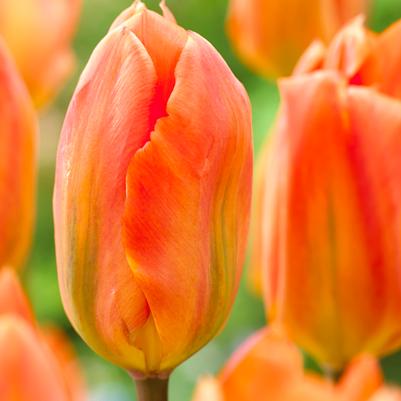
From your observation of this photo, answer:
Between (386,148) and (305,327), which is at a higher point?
(386,148)

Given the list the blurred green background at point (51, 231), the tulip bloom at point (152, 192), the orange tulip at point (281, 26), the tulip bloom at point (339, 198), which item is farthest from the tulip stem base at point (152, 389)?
the blurred green background at point (51, 231)

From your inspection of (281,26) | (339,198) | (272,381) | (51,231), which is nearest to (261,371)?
(272,381)

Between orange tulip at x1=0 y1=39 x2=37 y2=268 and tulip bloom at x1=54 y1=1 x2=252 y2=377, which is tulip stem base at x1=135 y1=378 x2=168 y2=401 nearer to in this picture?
tulip bloom at x1=54 y1=1 x2=252 y2=377

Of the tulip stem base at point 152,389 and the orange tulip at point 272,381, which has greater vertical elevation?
the tulip stem base at point 152,389

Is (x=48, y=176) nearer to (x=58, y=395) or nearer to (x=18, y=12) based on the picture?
(x=18, y=12)

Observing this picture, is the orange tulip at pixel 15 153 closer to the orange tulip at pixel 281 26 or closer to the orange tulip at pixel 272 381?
the orange tulip at pixel 272 381

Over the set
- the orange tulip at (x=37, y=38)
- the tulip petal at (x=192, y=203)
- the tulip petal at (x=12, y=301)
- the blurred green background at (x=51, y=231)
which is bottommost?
the blurred green background at (x=51, y=231)

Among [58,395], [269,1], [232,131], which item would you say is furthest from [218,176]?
[269,1]
